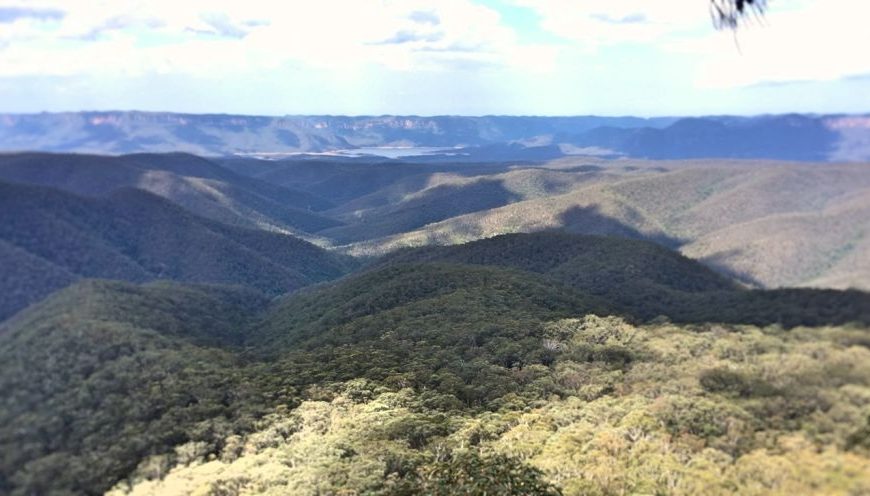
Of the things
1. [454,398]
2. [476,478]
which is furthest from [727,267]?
[476,478]

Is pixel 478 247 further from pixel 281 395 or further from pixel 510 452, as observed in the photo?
pixel 510 452

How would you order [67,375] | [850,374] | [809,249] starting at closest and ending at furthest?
1. [850,374]
2. [67,375]
3. [809,249]

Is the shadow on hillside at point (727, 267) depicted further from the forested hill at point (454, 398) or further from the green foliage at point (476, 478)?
the green foliage at point (476, 478)

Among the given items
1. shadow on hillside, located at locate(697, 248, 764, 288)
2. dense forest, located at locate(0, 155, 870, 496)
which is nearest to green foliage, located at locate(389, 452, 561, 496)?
dense forest, located at locate(0, 155, 870, 496)

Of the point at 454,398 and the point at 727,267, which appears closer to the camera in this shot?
the point at 454,398

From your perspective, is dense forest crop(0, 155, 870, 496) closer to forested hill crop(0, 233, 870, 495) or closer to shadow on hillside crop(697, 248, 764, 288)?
forested hill crop(0, 233, 870, 495)

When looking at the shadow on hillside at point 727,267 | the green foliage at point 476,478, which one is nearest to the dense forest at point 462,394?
the green foliage at point 476,478

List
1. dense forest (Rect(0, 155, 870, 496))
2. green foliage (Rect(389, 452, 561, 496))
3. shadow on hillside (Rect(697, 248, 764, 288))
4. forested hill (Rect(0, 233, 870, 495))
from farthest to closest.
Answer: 1. shadow on hillside (Rect(697, 248, 764, 288))
2. green foliage (Rect(389, 452, 561, 496))
3. forested hill (Rect(0, 233, 870, 495))
4. dense forest (Rect(0, 155, 870, 496))

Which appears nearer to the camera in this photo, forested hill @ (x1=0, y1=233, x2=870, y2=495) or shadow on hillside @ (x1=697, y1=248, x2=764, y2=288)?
forested hill @ (x1=0, y1=233, x2=870, y2=495)

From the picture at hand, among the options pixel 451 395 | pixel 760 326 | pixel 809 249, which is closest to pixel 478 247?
pixel 809 249

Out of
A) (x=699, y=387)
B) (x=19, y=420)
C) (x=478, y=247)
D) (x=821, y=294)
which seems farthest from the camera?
(x=478, y=247)

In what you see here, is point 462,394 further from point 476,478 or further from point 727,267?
point 727,267
